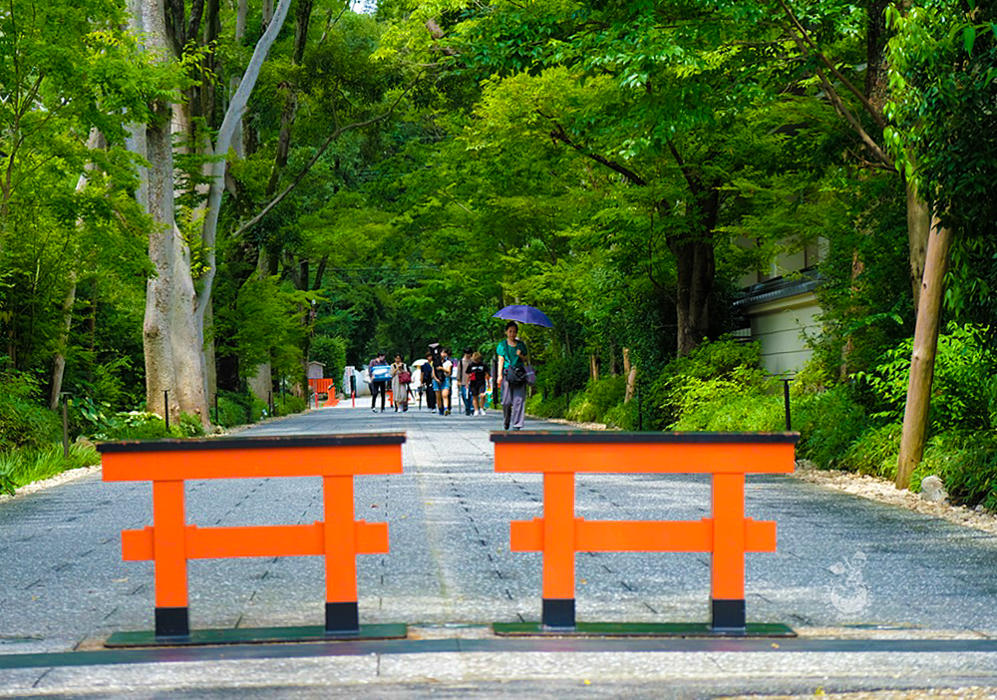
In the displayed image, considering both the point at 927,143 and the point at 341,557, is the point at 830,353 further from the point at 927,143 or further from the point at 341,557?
the point at 341,557

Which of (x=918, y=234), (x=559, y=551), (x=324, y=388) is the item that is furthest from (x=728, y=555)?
(x=324, y=388)

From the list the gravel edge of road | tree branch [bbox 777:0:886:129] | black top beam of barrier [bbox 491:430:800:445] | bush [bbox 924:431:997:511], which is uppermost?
tree branch [bbox 777:0:886:129]

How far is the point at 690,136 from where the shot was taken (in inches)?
800

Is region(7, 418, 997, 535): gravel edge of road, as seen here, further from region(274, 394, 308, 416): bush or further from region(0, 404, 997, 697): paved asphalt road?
region(274, 394, 308, 416): bush

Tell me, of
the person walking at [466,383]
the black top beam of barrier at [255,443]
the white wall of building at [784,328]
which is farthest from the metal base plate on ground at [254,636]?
the person walking at [466,383]

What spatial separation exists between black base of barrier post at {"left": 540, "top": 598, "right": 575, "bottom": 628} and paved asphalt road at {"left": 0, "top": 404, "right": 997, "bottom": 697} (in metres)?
0.19

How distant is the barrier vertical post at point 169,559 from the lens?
5969 mm

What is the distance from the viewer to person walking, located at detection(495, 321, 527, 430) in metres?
21.7

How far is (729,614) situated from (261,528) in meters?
2.19

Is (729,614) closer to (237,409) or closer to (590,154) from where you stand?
(590,154)

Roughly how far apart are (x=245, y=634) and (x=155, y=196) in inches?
772

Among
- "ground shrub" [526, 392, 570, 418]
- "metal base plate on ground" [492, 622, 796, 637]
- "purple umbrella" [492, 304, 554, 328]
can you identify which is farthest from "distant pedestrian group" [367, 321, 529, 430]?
"metal base plate on ground" [492, 622, 796, 637]

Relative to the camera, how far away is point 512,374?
21828mm

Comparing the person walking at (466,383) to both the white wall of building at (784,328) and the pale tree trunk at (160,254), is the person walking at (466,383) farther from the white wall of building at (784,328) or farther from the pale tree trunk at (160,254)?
the pale tree trunk at (160,254)
